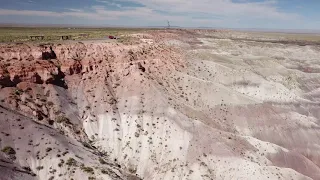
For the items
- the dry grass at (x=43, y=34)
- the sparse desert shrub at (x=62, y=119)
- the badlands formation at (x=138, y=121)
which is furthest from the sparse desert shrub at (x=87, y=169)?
the dry grass at (x=43, y=34)

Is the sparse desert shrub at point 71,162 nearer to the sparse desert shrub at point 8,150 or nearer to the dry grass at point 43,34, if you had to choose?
the sparse desert shrub at point 8,150

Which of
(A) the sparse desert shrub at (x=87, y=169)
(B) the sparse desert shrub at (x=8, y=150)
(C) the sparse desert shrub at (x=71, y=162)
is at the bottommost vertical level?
(A) the sparse desert shrub at (x=87, y=169)

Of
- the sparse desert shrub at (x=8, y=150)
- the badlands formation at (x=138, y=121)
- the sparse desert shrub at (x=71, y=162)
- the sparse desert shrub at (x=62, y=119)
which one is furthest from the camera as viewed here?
the sparse desert shrub at (x=62, y=119)

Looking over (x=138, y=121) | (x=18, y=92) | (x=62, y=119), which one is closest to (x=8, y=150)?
(x=62, y=119)

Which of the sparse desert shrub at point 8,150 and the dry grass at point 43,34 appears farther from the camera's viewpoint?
the dry grass at point 43,34

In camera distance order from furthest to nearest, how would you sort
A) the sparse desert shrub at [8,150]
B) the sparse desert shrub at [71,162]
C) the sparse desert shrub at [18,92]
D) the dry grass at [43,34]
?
the dry grass at [43,34] → the sparse desert shrub at [18,92] → the sparse desert shrub at [71,162] → the sparse desert shrub at [8,150]

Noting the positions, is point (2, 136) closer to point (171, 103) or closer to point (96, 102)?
point (96, 102)

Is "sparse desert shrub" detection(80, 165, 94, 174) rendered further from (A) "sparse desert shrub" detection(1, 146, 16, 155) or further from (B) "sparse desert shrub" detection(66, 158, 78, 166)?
(A) "sparse desert shrub" detection(1, 146, 16, 155)

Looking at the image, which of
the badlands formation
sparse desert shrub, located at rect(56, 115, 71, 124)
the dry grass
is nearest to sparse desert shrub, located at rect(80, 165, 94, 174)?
the badlands formation
